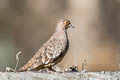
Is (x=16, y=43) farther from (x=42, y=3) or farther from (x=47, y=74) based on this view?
(x=47, y=74)

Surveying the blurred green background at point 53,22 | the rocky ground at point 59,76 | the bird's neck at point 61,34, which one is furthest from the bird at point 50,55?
the blurred green background at point 53,22

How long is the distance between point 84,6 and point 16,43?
4.07 metres

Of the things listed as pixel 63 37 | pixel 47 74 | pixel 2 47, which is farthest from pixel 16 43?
pixel 47 74

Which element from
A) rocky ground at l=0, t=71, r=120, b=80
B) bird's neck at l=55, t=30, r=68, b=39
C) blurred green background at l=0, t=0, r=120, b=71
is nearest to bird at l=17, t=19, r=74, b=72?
bird's neck at l=55, t=30, r=68, b=39

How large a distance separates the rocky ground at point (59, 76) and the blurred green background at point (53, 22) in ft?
68.0

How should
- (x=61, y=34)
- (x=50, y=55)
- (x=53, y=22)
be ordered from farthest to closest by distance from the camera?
(x=53, y=22) → (x=61, y=34) → (x=50, y=55)

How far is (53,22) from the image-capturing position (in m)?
35.5

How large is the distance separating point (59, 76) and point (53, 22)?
2401 cm

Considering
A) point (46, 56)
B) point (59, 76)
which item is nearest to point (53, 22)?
point (46, 56)

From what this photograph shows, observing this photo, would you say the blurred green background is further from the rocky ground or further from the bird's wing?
the rocky ground

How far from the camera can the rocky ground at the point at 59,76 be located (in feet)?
36.4

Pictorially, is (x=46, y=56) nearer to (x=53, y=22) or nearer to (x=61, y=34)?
(x=61, y=34)

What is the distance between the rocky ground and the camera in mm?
11109

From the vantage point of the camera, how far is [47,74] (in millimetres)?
11516
